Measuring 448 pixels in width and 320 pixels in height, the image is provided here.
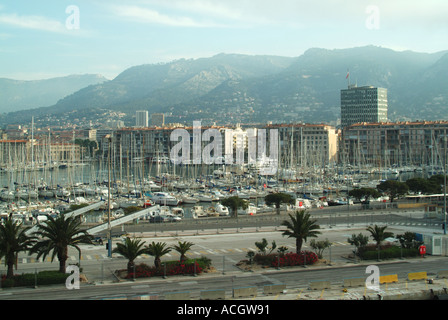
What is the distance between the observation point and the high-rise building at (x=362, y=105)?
12644cm

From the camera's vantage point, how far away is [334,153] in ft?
344

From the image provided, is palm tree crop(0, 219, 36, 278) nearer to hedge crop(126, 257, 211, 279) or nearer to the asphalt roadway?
the asphalt roadway

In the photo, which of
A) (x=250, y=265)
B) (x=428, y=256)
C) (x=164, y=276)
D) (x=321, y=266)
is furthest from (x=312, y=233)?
(x=164, y=276)

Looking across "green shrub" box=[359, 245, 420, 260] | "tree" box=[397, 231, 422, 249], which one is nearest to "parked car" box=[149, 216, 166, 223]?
"green shrub" box=[359, 245, 420, 260]

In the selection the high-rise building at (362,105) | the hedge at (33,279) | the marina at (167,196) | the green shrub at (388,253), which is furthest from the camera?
the high-rise building at (362,105)

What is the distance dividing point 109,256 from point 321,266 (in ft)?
28.1

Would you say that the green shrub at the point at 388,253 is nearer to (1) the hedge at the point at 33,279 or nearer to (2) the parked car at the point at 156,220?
(1) the hedge at the point at 33,279

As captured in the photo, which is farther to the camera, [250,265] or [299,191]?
[299,191]

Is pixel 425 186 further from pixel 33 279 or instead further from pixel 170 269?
pixel 33 279

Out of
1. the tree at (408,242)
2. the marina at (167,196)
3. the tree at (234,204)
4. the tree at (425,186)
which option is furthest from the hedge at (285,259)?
the tree at (425,186)

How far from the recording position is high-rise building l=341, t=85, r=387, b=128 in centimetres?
12644

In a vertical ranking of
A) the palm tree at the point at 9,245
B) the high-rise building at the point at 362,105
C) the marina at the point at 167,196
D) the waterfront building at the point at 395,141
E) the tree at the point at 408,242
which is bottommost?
the marina at the point at 167,196

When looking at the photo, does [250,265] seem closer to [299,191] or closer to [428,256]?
[428,256]

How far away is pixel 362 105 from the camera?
419 feet
